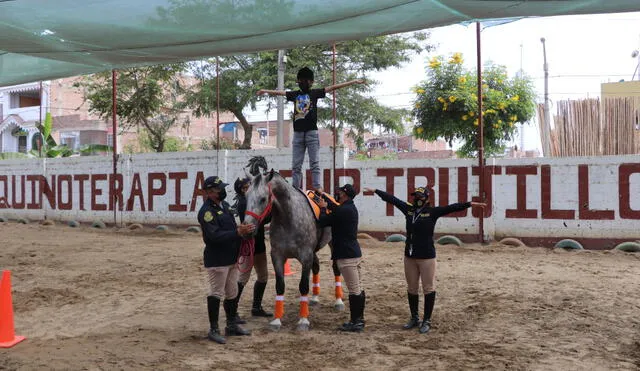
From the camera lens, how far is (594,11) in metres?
4.96

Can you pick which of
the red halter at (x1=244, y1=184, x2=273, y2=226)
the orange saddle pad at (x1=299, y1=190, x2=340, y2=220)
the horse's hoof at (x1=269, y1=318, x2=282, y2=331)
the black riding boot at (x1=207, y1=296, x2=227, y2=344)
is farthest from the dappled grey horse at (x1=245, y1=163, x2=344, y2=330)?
the black riding boot at (x1=207, y1=296, x2=227, y2=344)

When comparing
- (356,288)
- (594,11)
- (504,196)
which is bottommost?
(356,288)

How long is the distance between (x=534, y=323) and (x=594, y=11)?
14.0 feet

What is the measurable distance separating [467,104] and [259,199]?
633 inches

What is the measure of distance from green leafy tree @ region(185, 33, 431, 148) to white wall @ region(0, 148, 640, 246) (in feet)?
28.9

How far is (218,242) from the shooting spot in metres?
6.54

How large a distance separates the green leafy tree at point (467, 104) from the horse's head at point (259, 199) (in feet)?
51.0

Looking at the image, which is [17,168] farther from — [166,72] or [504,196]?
[504,196]

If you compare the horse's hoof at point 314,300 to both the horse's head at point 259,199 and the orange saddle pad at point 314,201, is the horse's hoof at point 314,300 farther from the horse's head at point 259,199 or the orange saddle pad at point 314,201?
the horse's head at point 259,199

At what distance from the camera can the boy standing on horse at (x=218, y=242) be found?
652 centimetres

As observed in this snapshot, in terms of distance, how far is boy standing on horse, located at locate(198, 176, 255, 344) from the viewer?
21.4ft

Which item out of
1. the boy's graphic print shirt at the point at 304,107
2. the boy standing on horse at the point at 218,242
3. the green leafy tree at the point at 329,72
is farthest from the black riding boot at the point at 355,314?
the green leafy tree at the point at 329,72

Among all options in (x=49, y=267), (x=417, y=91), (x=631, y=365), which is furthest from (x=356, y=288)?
(x=417, y=91)

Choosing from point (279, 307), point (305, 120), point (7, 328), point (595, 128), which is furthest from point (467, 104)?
point (7, 328)
